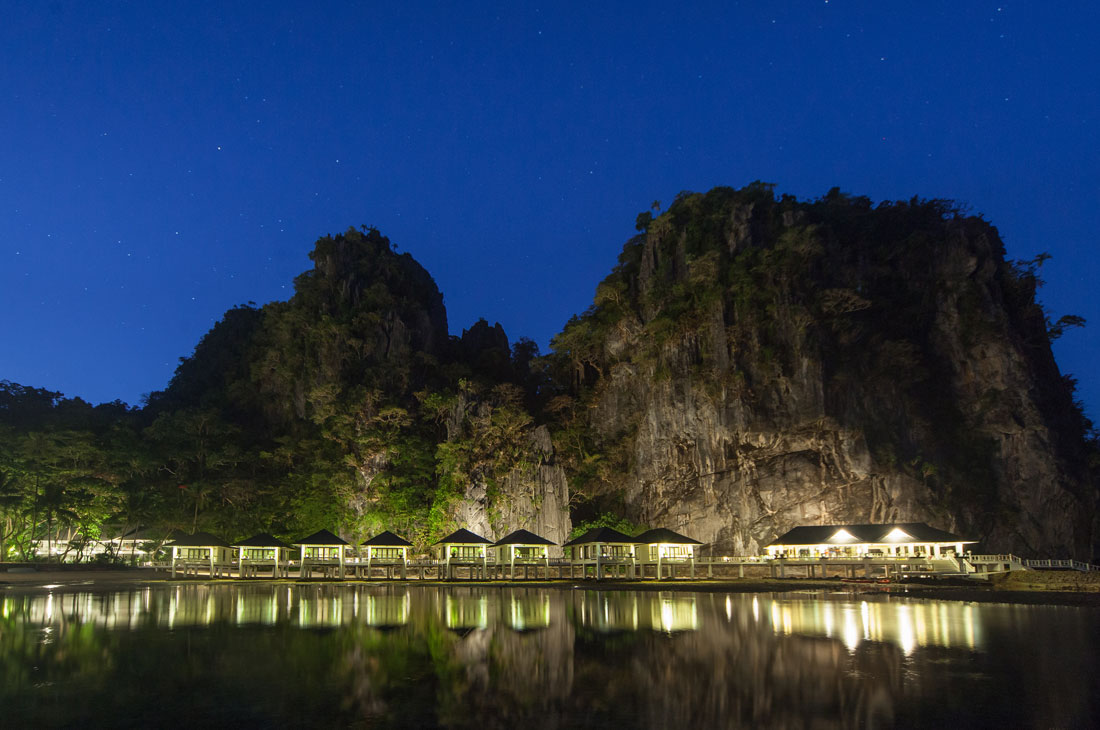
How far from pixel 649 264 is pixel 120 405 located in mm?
50253

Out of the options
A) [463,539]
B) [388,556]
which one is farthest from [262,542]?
[463,539]

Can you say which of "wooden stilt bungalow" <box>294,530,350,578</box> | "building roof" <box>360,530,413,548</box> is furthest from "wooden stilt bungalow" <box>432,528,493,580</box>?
"wooden stilt bungalow" <box>294,530,350,578</box>

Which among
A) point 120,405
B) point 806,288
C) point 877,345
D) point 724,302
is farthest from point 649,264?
point 120,405

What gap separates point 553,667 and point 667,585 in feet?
78.4

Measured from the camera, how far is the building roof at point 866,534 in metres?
36.7

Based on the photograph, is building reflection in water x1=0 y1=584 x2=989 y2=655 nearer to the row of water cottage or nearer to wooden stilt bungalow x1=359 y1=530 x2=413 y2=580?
the row of water cottage

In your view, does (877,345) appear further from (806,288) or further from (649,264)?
(649,264)

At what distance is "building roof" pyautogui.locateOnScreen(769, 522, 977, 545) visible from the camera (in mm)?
36656

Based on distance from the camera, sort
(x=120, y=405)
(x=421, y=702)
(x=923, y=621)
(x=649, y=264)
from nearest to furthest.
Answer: (x=421, y=702) → (x=923, y=621) → (x=649, y=264) → (x=120, y=405)

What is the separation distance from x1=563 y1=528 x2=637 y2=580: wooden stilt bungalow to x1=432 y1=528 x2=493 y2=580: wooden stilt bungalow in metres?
5.05

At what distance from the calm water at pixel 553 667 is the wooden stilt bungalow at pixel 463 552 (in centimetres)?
1696

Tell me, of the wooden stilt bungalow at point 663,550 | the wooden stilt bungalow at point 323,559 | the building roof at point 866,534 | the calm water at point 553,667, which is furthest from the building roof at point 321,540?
the building roof at point 866,534

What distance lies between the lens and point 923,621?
19.1 meters

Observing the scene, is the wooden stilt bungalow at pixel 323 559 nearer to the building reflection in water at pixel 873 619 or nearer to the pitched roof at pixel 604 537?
the pitched roof at pixel 604 537
